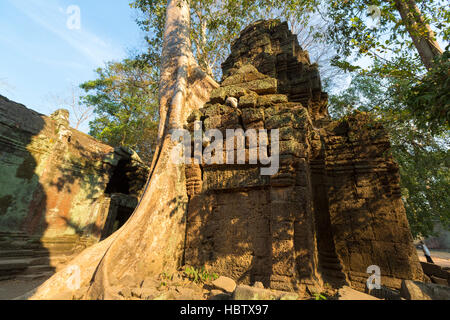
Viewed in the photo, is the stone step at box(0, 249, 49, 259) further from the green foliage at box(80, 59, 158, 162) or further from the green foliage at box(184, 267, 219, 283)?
the green foliage at box(80, 59, 158, 162)

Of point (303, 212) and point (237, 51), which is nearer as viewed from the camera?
point (303, 212)

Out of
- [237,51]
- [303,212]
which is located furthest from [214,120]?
[237,51]

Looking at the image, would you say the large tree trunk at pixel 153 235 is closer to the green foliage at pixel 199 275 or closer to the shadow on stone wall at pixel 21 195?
the green foliage at pixel 199 275

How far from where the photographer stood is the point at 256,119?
3.62m

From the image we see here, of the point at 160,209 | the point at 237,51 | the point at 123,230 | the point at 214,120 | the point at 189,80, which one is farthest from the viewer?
the point at 237,51

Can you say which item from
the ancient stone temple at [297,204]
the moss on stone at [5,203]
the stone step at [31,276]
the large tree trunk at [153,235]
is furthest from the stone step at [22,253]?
the ancient stone temple at [297,204]

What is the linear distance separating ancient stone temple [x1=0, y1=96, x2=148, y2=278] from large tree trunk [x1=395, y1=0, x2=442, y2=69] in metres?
10.8

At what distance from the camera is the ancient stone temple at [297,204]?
301cm

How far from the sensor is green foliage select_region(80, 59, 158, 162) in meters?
16.0

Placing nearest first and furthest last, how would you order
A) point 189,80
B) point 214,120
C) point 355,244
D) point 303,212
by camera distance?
1. point 303,212
2. point 214,120
3. point 355,244
4. point 189,80

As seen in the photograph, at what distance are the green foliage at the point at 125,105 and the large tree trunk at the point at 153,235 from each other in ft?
37.9

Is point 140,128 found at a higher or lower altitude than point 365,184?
higher
